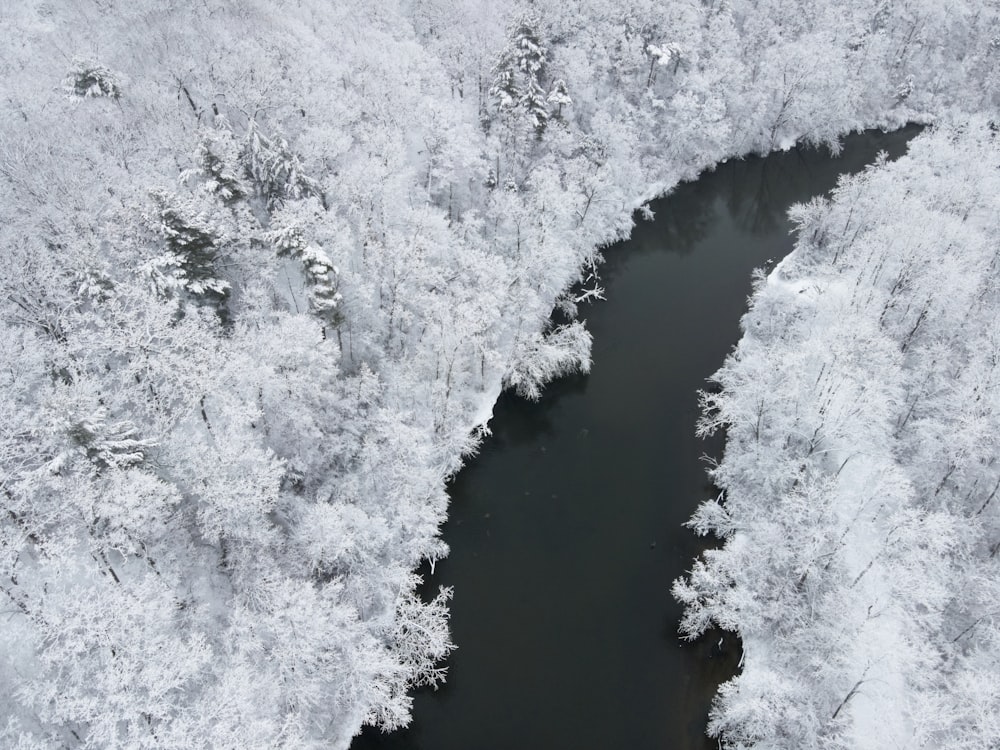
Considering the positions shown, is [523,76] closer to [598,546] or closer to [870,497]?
[598,546]

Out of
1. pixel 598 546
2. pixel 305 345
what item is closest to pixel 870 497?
pixel 598 546

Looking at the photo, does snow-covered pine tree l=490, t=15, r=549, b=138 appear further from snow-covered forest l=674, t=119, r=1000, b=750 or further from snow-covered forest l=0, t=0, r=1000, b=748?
snow-covered forest l=674, t=119, r=1000, b=750

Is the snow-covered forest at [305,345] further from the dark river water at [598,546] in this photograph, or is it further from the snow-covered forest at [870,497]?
the dark river water at [598,546]

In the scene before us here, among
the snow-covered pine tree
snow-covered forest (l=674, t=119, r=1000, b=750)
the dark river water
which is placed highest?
the snow-covered pine tree

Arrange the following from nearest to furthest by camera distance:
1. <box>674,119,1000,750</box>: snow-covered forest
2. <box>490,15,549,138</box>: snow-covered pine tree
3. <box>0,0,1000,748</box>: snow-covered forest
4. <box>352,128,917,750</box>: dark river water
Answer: <box>0,0,1000,748</box>: snow-covered forest, <box>674,119,1000,750</box>: snow-covered forest, <box>352,128,917,750</box>: dark river water, <box>490,15,549,138</box>: snow-covered pine tree

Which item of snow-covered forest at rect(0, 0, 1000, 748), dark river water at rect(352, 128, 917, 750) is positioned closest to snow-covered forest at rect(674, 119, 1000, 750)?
snow-covered forest at rect(0, 0, 1000, 748)

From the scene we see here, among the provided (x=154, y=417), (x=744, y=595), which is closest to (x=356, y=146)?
(x=154, y=417)

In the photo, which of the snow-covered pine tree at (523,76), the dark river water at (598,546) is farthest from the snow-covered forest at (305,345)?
the dark river water at (598,546)
